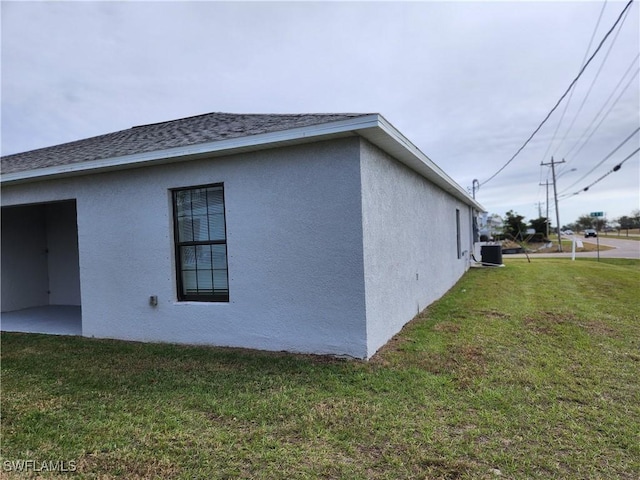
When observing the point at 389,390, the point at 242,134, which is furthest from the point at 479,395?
the point at 242,134

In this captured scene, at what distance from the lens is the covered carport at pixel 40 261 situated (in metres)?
8.96

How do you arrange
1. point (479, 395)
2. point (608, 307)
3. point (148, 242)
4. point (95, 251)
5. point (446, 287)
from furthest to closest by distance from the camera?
point (446, 287) < point (608, 307) < point (95, 251) < point (148, 242) < point (479, 395)

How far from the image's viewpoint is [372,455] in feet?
8.69

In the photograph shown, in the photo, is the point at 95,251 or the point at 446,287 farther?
the point at 446,287

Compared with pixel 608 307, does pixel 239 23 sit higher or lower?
higher

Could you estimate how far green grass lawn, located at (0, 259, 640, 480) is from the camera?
8.39 ft

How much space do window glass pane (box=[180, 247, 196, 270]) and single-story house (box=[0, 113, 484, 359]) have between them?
17mm

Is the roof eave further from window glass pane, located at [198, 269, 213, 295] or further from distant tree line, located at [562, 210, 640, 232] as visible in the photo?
distant tree line, located at [562, 210, 640, 232]

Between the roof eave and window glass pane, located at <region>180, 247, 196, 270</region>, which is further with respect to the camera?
window glass pane, located at <region>180, 247, 196, 270</region>

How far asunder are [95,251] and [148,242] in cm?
115

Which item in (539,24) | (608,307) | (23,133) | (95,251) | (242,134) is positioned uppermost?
(539,24)

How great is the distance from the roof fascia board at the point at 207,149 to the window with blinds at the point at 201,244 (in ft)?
1.96

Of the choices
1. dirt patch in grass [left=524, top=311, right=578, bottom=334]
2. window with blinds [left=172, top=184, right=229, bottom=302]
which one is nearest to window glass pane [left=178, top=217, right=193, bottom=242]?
window with blinds [left=172, top=184, right=229, bottom=302]

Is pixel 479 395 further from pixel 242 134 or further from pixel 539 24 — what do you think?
pixel 539 24
